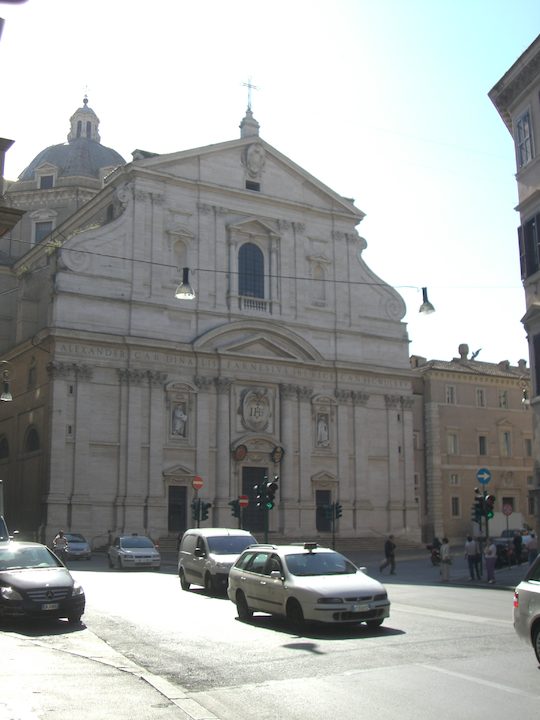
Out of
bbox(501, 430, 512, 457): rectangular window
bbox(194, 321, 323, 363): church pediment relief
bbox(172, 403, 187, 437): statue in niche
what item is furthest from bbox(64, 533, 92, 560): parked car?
bbox(501, 430, 512, 457): rectangular window

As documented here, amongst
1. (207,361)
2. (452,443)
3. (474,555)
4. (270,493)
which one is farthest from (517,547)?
(452,443)

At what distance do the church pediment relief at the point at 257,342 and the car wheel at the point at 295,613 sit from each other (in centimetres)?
3049

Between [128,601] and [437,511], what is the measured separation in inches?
1480

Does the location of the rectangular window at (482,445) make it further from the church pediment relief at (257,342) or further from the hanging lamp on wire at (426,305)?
the hanging lamp on wire at (426,305)

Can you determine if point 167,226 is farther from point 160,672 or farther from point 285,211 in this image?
point 160,672

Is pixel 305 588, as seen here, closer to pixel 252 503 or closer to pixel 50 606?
pixel 50 606

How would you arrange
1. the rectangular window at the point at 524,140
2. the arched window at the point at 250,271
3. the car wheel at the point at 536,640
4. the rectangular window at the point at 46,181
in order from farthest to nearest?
the rectangular window at the point at 46,181
the arched window at the point at 250,271
the rectangular window at the point at 524,140
the car wheel at the point at 536,640

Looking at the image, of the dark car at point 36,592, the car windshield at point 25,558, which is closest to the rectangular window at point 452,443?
the car windshield at point 25,558

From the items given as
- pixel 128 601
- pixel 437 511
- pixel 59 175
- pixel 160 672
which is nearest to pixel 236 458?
pixel 437 511

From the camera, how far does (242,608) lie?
1552cm

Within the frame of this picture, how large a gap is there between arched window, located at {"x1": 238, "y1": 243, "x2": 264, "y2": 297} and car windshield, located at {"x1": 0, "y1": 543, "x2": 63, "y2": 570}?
31.6m

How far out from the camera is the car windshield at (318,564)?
1431 cm

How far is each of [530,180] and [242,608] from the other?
54.3 feet

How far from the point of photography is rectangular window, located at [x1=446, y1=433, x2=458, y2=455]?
181ft
